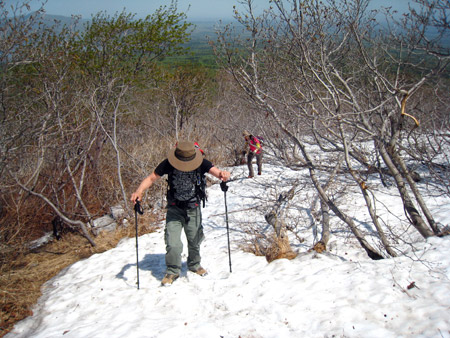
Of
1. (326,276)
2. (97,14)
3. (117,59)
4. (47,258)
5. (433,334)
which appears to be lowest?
(47,258)

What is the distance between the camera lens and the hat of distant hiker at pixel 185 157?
3.97m

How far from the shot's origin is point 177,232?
13.8 feet

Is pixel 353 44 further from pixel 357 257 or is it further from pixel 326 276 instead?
pixel 326 276

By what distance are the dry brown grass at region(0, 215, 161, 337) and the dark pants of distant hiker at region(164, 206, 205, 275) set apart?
1733mm

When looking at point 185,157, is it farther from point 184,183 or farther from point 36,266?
point 36,266

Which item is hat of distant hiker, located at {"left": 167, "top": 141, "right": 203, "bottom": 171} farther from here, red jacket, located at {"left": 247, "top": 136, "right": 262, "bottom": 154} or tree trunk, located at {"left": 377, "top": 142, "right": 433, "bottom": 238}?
red jacket, located at {"left": 247, "top": 136, "right": 262, "bottom": 154}

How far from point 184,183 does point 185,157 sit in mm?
354

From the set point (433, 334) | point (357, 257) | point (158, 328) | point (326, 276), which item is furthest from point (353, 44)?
point (158, 328)

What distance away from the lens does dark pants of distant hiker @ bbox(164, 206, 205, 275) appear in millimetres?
4176

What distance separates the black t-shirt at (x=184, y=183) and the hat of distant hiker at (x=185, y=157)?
0.15 meters

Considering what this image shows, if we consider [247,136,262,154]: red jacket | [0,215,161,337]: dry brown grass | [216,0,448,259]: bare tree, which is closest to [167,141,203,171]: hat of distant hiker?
[216,0,448,259]: bare tree

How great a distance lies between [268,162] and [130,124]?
19.9 feet

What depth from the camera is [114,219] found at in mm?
7434

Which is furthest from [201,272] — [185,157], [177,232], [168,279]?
[185,157]
